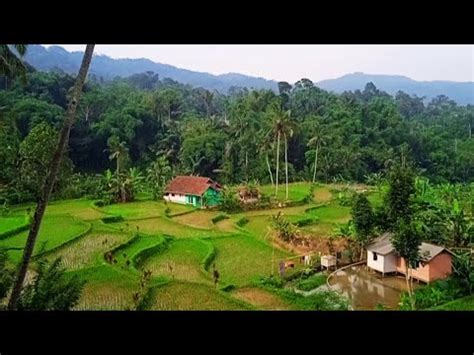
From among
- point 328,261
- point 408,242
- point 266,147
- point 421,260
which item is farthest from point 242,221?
point 408,242

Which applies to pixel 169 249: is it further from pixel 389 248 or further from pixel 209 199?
pixel 389 248

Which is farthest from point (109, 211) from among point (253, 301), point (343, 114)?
point (343, 114)

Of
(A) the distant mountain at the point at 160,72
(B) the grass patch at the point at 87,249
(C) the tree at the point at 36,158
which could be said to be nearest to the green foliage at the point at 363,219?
(B) the grass patch at the point at 87,249

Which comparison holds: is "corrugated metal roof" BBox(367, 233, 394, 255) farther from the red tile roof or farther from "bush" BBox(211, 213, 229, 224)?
the red tile roof

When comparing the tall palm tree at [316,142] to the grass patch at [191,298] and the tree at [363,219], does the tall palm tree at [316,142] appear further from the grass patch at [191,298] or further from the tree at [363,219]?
the grass patch at [191,298]

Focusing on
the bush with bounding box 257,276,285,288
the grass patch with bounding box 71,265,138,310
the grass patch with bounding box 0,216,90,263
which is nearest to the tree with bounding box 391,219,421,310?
the bush with bounding box 257,276,285,288
